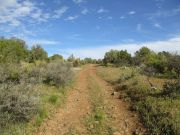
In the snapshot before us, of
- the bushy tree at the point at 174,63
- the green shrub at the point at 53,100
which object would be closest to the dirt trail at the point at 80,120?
the green shrub at the point at 53,100

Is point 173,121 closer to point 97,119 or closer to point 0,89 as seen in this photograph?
point 97,119

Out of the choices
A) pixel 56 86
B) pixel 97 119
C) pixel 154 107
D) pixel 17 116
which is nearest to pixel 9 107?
pixel 17 116

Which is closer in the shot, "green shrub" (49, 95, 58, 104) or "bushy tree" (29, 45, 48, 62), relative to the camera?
"green shrub" (49, 95, 58, 104)

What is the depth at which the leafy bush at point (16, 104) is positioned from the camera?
A: 429 inches

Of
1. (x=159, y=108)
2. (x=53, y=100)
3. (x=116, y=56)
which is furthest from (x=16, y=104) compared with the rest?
(x=116, y=56)

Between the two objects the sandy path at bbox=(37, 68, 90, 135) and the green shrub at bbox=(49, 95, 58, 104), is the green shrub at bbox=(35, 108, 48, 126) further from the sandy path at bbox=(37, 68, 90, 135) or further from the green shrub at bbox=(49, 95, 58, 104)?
the green shrub at bbox=(49, 95, 58, 104)

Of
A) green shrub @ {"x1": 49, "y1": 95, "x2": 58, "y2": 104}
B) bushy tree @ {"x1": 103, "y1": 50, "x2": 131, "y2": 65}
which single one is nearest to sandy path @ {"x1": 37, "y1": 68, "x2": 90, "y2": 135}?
green shrub @ {"x1": 49, "y1": 95, "x2": 58, "y2": 104}

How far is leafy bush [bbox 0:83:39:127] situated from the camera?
10.9 metres

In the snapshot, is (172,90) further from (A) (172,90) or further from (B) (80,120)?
(B) (80,120)

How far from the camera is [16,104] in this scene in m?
11.1

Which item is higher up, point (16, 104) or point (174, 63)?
point (174, 63)

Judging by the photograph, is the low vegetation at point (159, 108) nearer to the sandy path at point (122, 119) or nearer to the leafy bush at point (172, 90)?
the leafy bush at point (172, 90)

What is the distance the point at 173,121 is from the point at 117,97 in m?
8.15

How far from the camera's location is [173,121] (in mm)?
10258
